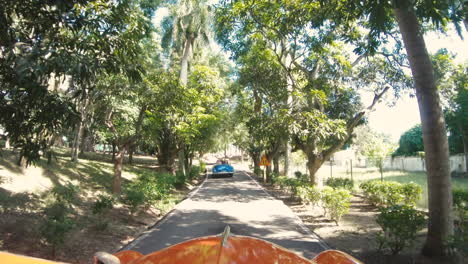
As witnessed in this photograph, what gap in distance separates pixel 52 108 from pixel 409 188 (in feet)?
41.6

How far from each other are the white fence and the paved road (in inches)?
758

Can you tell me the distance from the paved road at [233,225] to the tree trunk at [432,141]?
7.68 feet

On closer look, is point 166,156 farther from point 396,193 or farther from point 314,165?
point 396,193

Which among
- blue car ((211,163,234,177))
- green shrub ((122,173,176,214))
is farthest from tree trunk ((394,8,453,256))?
blue car ((211,163,234,177))

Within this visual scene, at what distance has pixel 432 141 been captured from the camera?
6.46 meters

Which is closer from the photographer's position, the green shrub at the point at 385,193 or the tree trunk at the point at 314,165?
the green shrub at the point at 385,193

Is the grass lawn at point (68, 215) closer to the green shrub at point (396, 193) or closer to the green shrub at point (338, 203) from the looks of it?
the green shrub at point (338, 203)

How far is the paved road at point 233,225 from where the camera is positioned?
311 inches

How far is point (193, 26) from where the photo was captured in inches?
1008

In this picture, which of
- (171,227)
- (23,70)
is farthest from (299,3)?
(23,70)

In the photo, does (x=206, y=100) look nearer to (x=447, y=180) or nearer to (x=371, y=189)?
(x=371, y=189)

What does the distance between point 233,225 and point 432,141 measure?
590cm

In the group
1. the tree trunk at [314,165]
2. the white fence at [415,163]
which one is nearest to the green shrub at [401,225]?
the tree trunk at [314,165]

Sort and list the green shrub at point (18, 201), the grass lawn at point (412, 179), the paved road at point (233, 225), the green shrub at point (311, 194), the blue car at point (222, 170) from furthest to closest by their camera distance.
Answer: the blue car at point (222, 170)
the grass lawn at point (412, 179)
the green shrub at point (311, 194)
the green shrub at point (18, 201)
the paved road at point (233, 225)
